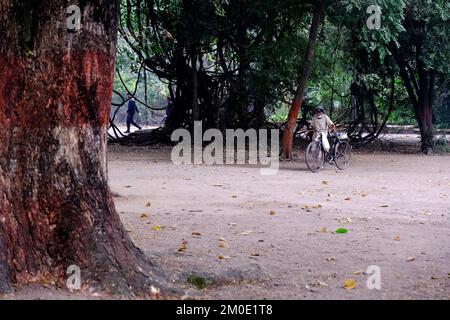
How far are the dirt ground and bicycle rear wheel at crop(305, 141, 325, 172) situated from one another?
31 centimetres

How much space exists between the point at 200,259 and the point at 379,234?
3.03 m

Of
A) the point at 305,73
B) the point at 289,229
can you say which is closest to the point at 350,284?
the point at 289,229

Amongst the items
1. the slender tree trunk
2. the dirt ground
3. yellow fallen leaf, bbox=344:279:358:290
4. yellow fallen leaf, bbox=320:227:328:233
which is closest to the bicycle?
the dirt ground

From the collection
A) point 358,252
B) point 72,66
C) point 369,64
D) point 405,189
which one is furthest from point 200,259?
point 369,64

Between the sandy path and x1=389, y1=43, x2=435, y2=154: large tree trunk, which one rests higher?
x1=389, y1=43, x2=435, y2=154: large tree trunk

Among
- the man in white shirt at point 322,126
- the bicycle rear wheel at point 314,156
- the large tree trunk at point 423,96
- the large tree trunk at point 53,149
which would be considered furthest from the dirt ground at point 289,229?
the large tree trunk at point 423,96

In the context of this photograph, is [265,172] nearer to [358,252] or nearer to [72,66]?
[358,252]

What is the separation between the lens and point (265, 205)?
11906mm

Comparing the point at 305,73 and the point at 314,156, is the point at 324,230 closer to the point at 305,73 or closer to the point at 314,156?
the point at 314,156

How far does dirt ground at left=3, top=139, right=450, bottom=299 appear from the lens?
6680 millimetres

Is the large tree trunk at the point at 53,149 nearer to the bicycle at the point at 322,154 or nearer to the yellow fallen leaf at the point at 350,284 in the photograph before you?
the yellow fallen leaf at the point at 350,284

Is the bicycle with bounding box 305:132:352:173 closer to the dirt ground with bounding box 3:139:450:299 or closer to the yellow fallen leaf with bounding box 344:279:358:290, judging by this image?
the dirt ground with bounding box 3:139:450:299

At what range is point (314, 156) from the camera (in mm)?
17734

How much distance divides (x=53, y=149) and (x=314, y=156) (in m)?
12.3
